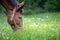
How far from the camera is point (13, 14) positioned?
261 inches

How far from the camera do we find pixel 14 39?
4727 mm

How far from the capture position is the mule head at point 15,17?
21.8 ft

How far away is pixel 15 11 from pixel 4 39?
1953mm

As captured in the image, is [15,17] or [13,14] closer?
[13,14]

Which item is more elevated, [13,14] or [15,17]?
[13,14]

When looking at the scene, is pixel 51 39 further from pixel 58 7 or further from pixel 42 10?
pixel 42 10

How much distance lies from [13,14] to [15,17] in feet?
0.74

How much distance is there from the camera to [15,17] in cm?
684

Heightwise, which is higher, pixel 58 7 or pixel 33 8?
pixel 58 7

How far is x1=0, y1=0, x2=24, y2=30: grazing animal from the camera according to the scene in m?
6.66

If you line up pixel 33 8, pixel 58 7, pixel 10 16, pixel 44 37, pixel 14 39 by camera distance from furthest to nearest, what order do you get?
pixel 33 8 < pixel 58 7 < pixel 10 16 < pixel 44 37 < pixel 14 39

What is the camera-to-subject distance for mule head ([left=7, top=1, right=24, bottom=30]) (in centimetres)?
665

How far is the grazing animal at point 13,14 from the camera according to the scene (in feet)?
21.9

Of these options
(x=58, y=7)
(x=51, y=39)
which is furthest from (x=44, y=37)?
(x=58, y=7)
